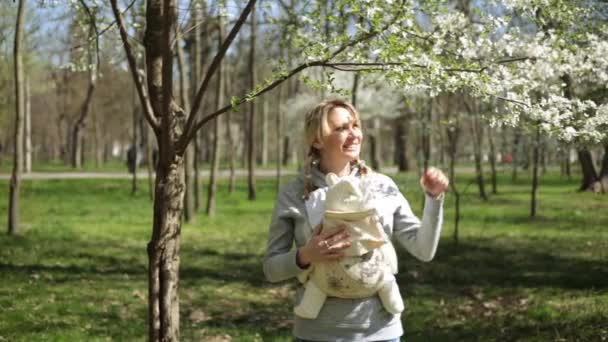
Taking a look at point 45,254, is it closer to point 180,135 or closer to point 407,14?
point 180,135

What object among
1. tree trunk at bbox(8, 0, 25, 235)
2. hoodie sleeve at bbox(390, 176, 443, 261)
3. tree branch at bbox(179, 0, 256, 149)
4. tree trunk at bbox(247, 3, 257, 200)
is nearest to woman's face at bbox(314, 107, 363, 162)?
hoodie sleeve at bbox(390, 176, 443, 261)

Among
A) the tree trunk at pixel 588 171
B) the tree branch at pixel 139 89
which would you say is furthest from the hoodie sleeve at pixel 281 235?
the tree trunk at pixel 588 171

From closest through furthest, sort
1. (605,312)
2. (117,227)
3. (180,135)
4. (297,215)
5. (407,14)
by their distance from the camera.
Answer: (297,215) < (407,14) < (180,135) < (605,312) < (117,227)

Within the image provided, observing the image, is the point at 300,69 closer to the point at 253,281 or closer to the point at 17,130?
the point at 253,281

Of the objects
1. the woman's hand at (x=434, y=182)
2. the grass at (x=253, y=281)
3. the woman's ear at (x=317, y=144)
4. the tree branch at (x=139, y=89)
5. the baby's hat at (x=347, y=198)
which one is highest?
the tree branch at (x=139, y=89)

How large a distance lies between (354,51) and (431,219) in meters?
2.12

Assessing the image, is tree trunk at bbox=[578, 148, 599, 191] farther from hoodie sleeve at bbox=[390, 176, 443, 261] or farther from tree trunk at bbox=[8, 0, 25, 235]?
hoodie sleeve at bbox=[390, 176, 443, 261]

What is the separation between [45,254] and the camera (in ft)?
37.8

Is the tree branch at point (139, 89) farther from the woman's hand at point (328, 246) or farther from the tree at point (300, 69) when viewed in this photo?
the woman's hand at point (328, 246)

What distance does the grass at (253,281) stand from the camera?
23.7 ft

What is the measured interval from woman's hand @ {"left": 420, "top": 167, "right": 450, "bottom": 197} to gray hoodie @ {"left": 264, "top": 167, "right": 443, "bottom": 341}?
0.14 feet

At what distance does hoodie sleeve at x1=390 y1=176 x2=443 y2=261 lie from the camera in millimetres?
2795

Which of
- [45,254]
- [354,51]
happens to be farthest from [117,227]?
[354,51]

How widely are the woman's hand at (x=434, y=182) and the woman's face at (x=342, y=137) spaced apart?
0.32 metres
